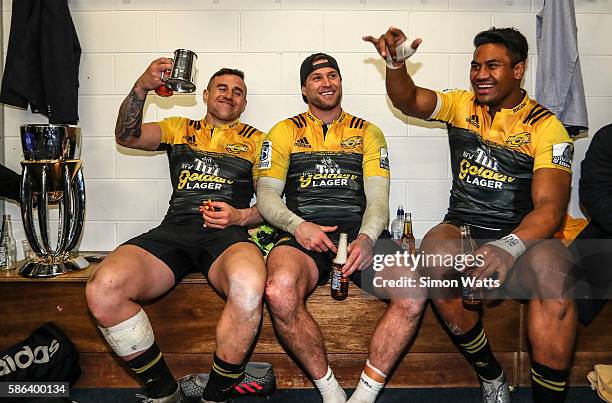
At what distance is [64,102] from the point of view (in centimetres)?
290

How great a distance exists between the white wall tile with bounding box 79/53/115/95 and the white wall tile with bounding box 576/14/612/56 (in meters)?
2.54

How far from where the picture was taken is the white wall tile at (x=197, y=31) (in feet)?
10.1

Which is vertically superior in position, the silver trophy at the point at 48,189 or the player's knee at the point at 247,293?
the silver trophy at the point at 48,189

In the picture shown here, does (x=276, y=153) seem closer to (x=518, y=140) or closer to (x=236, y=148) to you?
(x=236, y=148)

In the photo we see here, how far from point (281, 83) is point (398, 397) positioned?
1.71 m

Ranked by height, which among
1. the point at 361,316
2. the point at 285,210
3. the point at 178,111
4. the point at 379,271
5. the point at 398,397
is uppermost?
the point at 178,111

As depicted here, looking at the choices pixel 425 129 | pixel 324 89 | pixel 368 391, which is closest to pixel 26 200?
pixel 324 89

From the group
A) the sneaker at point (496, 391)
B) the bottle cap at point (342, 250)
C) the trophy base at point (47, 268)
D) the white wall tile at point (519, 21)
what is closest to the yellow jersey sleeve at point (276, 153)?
the bottle cap at point (342, 250)

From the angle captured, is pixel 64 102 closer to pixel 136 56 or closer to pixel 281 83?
pixel 136 56

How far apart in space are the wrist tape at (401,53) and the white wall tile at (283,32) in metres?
0.93

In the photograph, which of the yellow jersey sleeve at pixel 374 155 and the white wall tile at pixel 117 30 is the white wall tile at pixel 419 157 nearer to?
the yellow jersey sleeve at pixel 374 155

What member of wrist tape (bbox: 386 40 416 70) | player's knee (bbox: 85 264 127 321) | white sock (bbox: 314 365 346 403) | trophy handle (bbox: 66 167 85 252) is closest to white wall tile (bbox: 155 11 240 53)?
trophy handle (bbox: 66 167 85 252)

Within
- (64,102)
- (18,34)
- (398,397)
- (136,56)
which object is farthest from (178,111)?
(398,397)

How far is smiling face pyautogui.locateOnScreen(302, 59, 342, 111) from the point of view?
8.53 feet
